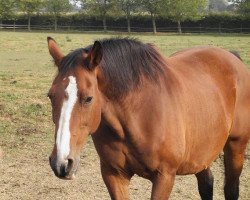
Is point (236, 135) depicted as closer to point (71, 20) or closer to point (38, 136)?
point (38, 136)

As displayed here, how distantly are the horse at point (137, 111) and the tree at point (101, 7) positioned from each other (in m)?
47.8

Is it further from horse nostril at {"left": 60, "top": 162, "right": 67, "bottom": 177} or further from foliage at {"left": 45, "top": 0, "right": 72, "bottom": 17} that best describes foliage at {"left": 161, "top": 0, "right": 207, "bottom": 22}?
horse nostril at {"left": 60, "top": 162, "right": 67, "bottom": 177}

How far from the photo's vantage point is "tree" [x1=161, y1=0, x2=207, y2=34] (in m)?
49.2

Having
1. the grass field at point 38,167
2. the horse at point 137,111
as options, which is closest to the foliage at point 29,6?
the grass field at point 38,167

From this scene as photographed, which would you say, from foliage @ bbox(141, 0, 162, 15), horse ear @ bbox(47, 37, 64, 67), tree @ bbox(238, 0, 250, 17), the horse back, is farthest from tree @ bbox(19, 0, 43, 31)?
horse ear @ bbox(47, 37, 64, 67)

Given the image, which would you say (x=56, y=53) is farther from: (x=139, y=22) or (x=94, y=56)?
(x=139, y=22)

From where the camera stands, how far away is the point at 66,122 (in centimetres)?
248

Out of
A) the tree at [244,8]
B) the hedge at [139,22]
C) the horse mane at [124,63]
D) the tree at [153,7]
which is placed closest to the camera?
the horse mane at [124,63]

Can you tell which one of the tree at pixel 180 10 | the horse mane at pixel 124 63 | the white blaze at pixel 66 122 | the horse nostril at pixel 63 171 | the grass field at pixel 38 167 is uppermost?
the tree at pixel 180 10

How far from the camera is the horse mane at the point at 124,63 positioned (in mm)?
2848

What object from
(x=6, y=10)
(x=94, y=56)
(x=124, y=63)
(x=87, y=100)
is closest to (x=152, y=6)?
(x=6, y=10)

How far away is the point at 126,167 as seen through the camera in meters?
3.12

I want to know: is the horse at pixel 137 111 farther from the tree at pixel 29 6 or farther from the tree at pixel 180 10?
the tree at pixel 29 6

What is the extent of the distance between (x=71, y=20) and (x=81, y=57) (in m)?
51.8
